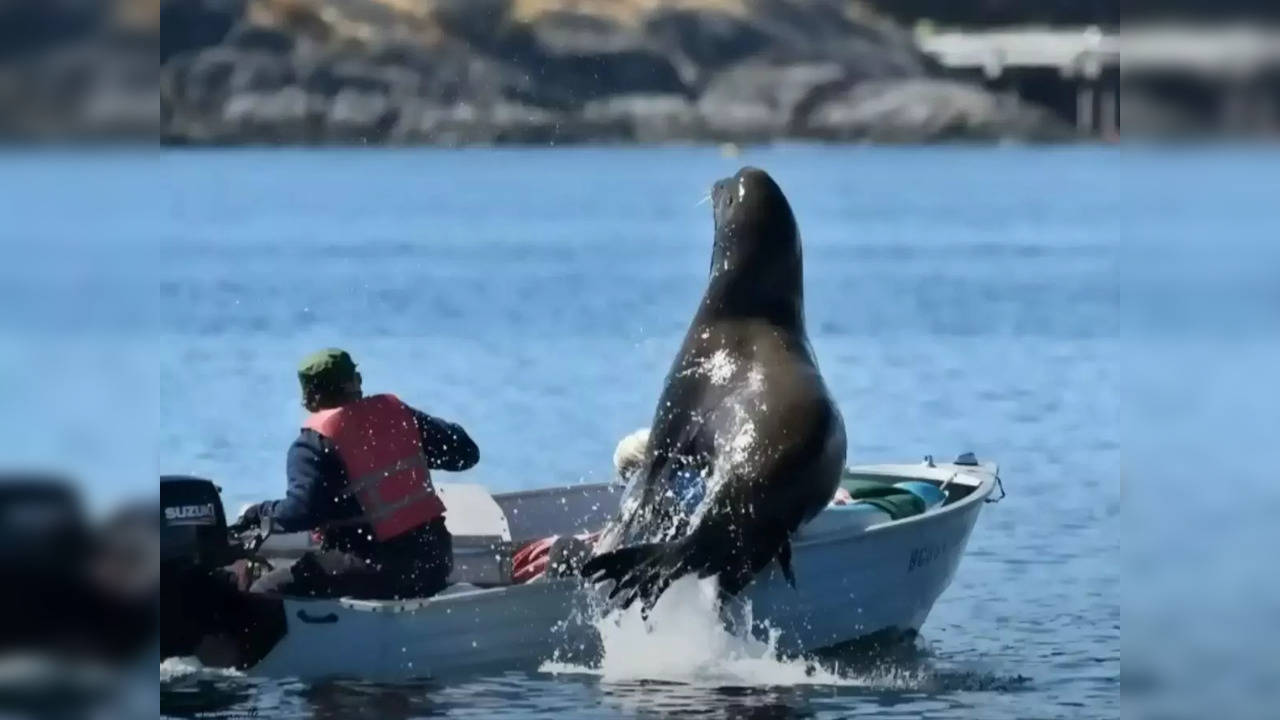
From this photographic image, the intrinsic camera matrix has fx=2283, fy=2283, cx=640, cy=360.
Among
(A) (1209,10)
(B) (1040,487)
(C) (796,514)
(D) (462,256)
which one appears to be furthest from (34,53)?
(D) (462,256)

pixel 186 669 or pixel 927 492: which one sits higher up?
pixel 927 492

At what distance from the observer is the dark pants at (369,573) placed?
526 inches

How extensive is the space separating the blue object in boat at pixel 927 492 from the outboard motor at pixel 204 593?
4972mm

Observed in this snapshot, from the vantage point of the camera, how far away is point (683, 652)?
14.0m

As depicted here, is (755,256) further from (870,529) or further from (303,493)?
(303,493)

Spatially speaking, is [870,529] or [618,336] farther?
[618,336]

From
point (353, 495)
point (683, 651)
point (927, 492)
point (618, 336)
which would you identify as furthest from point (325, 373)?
point (618, 336)

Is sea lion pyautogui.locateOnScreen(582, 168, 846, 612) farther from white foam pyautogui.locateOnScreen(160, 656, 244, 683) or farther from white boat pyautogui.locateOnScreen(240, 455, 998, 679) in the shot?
white foam pyautogui.locateOnScreen(160, 656, 244, 683)

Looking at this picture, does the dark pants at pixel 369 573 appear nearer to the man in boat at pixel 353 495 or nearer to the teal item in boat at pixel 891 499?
the man in boat at pixel 353 495

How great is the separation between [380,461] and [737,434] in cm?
212

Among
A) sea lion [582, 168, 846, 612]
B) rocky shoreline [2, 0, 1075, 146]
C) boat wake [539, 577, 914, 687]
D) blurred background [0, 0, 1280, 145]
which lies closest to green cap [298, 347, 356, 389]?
sea lion [582, 168, 846, 612]

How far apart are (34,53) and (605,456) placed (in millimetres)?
23487

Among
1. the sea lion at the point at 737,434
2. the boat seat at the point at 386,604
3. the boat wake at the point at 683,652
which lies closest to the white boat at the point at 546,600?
the boat seat at the point at 386,604

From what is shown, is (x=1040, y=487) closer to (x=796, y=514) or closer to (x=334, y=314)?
(x=796, y=514)
